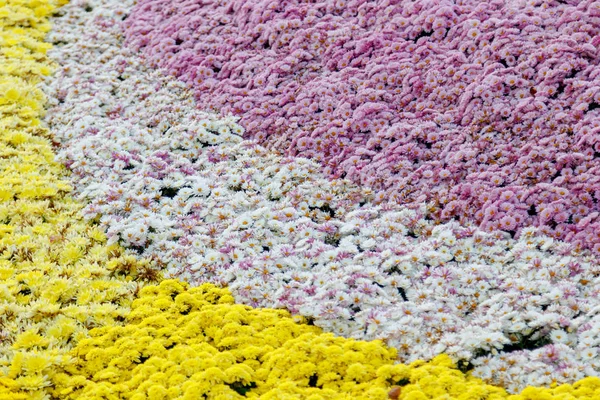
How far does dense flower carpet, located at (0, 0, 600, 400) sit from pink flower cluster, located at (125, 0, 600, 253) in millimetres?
21

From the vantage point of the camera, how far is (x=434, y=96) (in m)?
6.71

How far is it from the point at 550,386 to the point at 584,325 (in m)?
0.57

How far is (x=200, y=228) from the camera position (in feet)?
19.9

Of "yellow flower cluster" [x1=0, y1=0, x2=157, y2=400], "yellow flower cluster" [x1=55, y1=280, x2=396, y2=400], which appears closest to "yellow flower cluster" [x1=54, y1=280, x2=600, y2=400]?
"yellow flower cluster" [x1=55, y1=280, x2=396, y2=400]

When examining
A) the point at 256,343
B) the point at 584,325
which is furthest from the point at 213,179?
the point at 584,325

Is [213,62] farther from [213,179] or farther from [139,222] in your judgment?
[139,222]

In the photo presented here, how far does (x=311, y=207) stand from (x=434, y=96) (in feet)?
4.84

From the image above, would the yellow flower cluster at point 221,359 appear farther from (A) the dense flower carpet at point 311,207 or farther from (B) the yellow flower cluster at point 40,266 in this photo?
(B) the yellow flower cluster at point 40,266

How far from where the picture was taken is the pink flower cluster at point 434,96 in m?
5.91

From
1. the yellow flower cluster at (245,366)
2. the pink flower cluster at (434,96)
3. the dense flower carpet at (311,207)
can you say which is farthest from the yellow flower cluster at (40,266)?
the pink flower cluster at (434,96)

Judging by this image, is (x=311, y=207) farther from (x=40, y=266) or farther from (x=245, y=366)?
(x=40, y=266)

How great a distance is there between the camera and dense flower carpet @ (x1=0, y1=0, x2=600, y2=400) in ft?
15.4

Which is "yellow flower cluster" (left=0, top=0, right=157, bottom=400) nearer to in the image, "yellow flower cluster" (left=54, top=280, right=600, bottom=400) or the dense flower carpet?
the dense flower carpet

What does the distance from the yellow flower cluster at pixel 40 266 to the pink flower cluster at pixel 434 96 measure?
1681mm
